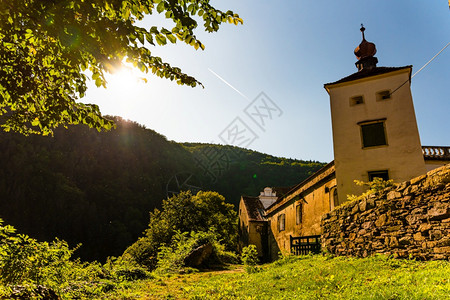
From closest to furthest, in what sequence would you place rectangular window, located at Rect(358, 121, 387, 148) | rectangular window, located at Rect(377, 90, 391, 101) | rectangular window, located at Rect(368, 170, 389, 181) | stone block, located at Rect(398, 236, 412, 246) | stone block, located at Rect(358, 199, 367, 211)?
stone block, located at Rect(398, 236, 412, 246)
stone block, located at Rect(358, 199, 367, 211)
rectangular window, located at Rect(368, 170, 389, 181)
rectangular window, located at Rect(358, 121, 387, 148)
rectangular window, located at Rect(377, 90, 391, 101)

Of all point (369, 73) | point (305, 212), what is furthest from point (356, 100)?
point (305, 212)

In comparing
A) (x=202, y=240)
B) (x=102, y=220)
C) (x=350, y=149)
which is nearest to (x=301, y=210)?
(x=350, y=149)

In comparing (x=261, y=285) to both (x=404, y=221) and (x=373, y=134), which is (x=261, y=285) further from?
(x=373, y=134)

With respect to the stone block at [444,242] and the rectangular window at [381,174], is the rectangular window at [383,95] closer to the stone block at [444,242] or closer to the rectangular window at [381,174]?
the rectangular window at [381,174]

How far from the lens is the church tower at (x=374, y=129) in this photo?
13356 millimetres

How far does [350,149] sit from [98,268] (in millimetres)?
14014

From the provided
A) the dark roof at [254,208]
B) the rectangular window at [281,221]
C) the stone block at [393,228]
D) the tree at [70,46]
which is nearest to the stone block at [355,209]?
the stone block at [393,228]

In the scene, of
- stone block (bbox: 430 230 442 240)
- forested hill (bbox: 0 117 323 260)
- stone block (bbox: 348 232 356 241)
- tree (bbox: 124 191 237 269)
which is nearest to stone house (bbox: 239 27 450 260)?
stone block (bbox: 348 232 356 241)

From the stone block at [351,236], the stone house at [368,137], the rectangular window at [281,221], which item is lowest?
the stone block at [351,236]

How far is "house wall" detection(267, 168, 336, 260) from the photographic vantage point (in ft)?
53.5

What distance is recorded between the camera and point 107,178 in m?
65.0

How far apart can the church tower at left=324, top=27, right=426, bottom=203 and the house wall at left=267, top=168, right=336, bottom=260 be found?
174 cm

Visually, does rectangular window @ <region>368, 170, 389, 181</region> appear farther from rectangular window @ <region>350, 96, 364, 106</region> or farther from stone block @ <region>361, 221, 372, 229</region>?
stone block @ <region>361, 221, 372, 229</region>

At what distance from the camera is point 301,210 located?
20.0m
